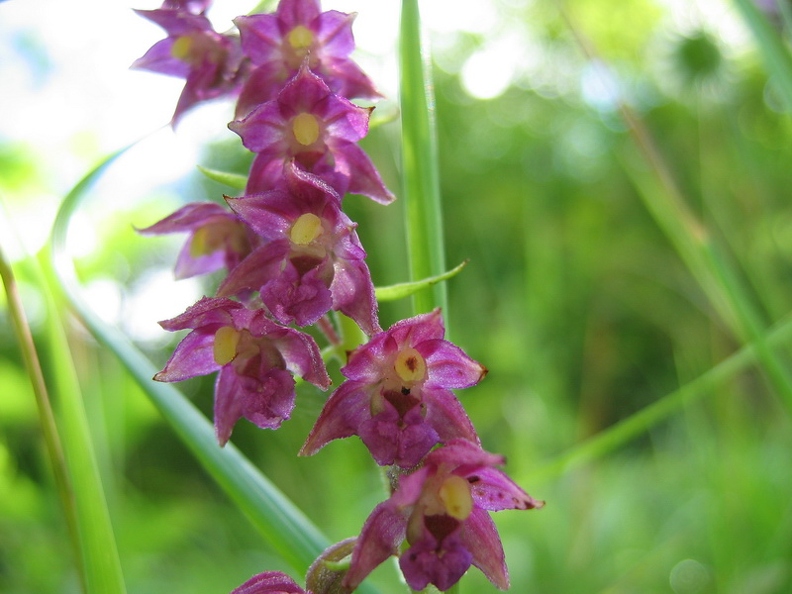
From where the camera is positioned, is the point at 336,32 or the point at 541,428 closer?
the point at 336,32

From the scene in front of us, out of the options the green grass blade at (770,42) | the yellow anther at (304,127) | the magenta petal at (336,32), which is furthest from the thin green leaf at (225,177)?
the green grass blade at (770,42)

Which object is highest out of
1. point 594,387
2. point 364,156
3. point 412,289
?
point 364,156

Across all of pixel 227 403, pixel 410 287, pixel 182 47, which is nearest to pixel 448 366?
pixel 410 287

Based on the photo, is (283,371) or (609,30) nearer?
(283,371)

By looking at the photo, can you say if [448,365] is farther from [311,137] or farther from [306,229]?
[311,137]

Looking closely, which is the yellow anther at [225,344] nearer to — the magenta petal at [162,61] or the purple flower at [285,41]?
the purple flower at [285,41]

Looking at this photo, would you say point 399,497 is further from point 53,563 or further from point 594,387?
point 594,387

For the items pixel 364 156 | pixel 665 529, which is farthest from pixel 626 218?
pixel 364 156
